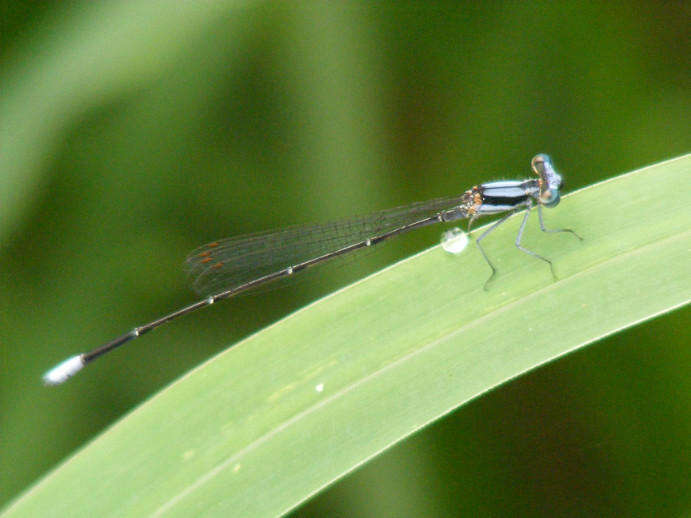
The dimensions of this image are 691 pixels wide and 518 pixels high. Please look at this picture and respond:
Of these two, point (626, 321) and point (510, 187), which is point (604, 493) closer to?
point (626, 321)

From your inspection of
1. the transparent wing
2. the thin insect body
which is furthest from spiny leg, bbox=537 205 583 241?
the transparent wing

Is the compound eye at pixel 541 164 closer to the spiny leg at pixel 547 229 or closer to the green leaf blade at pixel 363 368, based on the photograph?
the spiny leg at pixel 547 229

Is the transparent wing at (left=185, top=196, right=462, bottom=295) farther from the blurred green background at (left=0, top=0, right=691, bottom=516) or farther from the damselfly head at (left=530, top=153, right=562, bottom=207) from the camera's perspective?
the damselfly head at (left=530, top=153, right=562, bottom=207)

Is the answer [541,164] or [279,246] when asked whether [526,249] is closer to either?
[541,164]

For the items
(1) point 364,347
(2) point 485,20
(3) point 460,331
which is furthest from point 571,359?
(2) point 485,20

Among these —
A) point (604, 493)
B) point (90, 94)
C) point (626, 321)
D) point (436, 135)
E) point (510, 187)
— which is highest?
point (90, 94)

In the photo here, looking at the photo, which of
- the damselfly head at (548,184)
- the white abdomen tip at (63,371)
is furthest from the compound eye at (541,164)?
the white abdomen tip at (63,371)
